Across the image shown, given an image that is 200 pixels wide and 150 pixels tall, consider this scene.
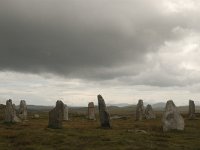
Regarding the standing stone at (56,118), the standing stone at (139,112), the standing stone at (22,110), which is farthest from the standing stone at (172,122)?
the standing stone at (22,110)

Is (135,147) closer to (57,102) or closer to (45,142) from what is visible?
(45,142)

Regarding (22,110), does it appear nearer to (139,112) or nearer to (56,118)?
(139,112)

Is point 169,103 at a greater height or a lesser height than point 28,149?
greater

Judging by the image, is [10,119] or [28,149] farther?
[10,119]

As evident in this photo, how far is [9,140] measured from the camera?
33.6 metres

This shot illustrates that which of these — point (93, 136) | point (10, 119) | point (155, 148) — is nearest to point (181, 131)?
point (93, 136)

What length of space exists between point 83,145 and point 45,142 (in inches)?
145

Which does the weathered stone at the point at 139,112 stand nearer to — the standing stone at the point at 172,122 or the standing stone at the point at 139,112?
the standing stone at the point at 139,112

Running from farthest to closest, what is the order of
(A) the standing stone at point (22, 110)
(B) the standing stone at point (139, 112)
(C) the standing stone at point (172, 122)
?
(A) the standing stone at point (22, 110) < (B) the standing stone at point (139, 112) < (C) the standing stone at point (172, 122)

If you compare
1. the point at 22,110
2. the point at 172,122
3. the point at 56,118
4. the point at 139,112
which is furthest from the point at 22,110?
the point at 172,122

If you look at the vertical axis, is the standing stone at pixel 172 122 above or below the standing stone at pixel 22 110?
below

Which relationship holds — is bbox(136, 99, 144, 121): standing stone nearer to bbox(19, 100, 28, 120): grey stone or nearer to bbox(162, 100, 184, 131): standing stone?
bbox(19, 100, 28, 120): grey stone

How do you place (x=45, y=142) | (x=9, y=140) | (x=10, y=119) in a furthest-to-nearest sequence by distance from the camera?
(x=10, y=119) < (x=9, y=140) < (x=45, y=142)

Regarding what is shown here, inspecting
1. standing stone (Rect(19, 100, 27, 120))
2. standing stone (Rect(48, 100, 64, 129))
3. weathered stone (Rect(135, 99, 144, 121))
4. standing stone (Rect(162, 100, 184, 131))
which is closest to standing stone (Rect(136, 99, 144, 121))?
weathered stone (Rect(135, 99, 144, 121))
